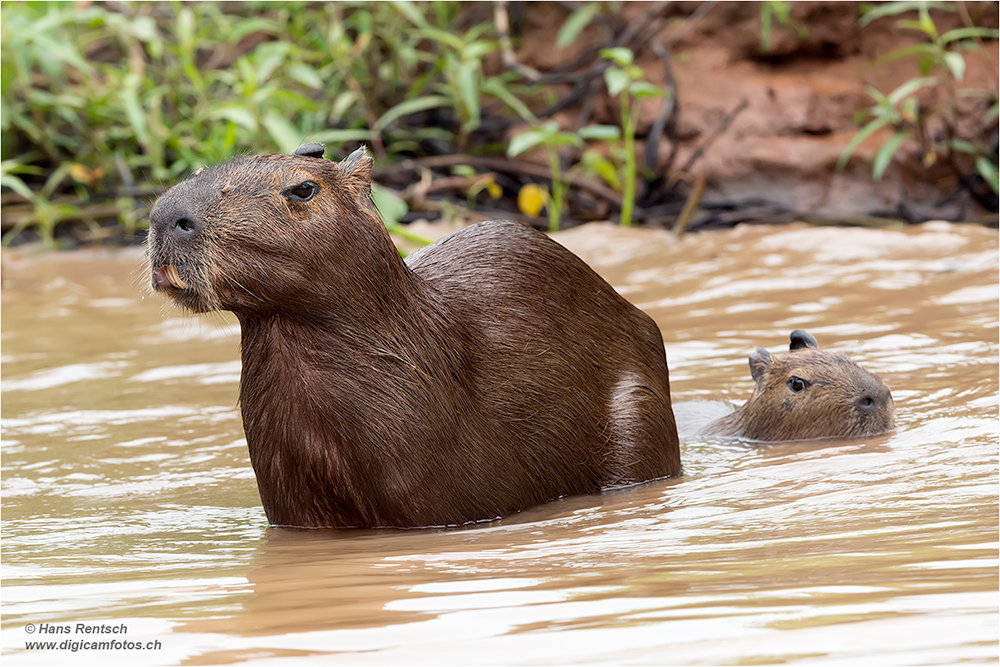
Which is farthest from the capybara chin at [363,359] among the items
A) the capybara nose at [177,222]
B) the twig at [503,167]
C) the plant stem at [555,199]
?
the twig at [503,167]

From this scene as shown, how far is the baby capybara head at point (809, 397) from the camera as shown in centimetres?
422

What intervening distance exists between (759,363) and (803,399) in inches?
8.4

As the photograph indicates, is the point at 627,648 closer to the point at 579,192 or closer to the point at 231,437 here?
the point at 231,437

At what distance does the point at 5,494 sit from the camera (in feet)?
12.5

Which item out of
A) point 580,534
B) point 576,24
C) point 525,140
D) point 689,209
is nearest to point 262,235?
point 580,534

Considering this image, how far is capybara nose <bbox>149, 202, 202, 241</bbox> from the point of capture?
9.38ft

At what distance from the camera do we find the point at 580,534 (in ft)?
9.25

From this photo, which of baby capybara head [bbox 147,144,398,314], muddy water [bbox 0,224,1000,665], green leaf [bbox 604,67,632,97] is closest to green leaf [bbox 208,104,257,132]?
muddy water [bbox 0,224,1000,665]

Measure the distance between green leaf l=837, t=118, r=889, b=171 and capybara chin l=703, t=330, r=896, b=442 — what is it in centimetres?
366

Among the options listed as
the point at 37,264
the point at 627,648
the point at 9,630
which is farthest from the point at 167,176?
the point at 627,648

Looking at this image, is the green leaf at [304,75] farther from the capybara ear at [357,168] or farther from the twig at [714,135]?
the capybara ear at [357,168]

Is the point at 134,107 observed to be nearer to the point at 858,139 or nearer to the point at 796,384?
the point at 858,139

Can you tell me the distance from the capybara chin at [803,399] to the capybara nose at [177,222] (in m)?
2.26

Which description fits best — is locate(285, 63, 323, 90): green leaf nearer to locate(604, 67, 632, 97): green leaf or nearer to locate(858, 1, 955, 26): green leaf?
locate(604, 67, 632, 97): green leaf
